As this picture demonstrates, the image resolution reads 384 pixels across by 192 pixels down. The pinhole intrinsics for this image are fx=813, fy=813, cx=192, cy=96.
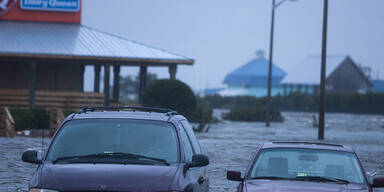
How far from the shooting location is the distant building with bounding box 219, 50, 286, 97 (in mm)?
146500

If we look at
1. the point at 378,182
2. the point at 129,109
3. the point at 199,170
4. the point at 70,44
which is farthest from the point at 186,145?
the point at 70,44

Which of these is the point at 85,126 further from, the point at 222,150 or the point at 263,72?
the point at 263,72

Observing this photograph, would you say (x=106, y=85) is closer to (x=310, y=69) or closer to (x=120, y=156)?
(x=120, y=156)

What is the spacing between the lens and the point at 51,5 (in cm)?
3881

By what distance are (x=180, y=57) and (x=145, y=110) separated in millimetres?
26346

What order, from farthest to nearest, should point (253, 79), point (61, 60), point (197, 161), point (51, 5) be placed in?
1. point (253, 79)
2. point (51, 5)
3. point (61, 60)
4. point (197, 161)

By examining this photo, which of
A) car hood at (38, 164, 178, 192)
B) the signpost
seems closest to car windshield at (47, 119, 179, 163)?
car hood at (38, 164, 178, 192)

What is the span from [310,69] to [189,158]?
104809mm

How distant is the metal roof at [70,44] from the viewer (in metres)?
34.3

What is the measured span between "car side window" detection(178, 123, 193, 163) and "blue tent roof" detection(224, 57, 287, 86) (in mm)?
136358

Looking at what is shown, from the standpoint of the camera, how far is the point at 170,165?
9242mm

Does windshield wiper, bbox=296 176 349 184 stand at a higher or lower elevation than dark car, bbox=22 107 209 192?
lower

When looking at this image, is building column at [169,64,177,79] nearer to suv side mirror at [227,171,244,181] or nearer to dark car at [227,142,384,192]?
dark car at [227,142,384,192]

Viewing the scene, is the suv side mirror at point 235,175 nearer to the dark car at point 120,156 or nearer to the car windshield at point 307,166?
the car windshield at point 307,166
